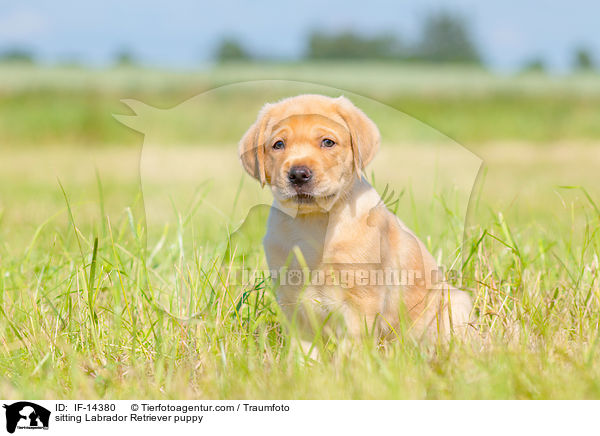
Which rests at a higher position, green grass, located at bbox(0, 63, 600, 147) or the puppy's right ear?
green grass, located at bbox(0, 63, 600, 147)

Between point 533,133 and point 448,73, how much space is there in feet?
41.1

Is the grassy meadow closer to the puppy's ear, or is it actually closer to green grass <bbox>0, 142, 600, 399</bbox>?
green grass <bbox>0, 142, 600, 399</bbox>

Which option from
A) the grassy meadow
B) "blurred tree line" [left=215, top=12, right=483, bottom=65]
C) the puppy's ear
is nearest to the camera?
the grassy meadow

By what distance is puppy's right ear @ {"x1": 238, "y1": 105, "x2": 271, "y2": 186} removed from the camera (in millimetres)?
3094

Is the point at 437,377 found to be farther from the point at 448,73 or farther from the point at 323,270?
the point at 448,73

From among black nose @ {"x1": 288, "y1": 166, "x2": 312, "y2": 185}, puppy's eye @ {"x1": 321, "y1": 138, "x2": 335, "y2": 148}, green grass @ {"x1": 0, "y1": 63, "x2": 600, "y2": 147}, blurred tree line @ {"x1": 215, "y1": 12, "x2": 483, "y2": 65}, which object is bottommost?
black nose @ {"x1": 288, "y1": 166, "x2": 312, "y2": 185}

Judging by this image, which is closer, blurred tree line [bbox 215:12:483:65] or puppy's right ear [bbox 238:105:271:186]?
puppy's right ear [bbox 238:105:271:186]

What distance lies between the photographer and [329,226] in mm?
3133
